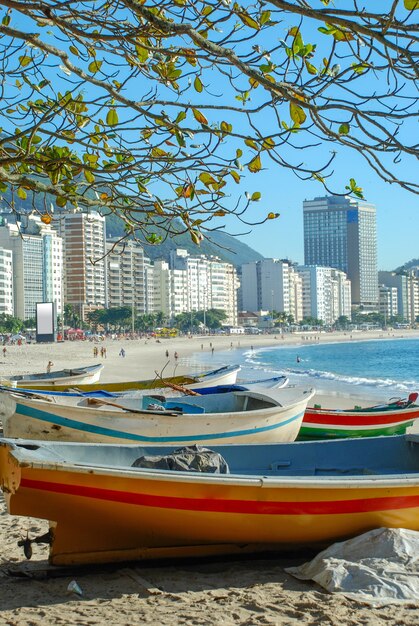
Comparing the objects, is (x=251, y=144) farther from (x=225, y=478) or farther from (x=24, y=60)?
(x=225, y=478)

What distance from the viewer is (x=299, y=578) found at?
4.87 m

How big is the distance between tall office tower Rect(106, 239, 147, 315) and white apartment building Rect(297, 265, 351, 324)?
4713 cm

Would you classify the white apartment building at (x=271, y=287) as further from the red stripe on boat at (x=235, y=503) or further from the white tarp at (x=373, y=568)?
the white tarp at (x=373, y=568)

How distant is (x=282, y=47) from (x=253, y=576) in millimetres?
3321

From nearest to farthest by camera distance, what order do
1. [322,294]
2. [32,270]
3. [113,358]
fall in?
[113,358] → [32,270] → [322,294]

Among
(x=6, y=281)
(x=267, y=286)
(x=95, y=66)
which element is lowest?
(x=95, y=66)

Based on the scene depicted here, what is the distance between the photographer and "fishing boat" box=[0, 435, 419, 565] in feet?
15.3

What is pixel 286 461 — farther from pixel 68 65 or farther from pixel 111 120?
pixel 68 65

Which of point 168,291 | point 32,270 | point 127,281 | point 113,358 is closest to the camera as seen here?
point 113,358

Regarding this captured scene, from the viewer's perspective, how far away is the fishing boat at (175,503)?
4.68 meters

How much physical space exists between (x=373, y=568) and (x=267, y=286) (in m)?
156

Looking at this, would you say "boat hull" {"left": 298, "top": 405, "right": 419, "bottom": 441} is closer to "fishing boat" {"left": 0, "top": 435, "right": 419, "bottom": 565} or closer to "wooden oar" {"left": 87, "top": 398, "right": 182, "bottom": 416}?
"wooden oar" {"left": 87, "top": 398, "right": 182, "bottom": 416}

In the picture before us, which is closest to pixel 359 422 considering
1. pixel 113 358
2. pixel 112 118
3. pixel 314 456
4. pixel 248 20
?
pixel 314 456

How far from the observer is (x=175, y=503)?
4828mm
